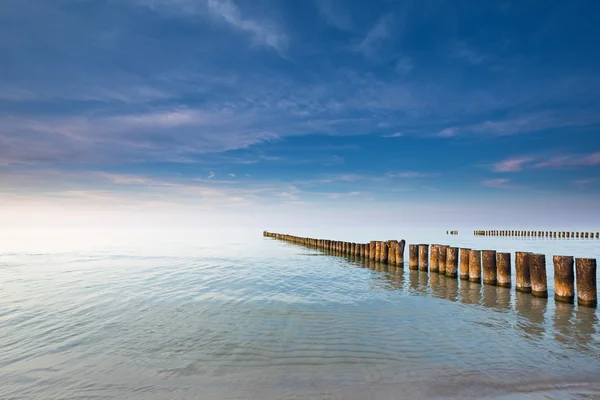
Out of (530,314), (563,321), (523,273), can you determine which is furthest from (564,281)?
(563,321)

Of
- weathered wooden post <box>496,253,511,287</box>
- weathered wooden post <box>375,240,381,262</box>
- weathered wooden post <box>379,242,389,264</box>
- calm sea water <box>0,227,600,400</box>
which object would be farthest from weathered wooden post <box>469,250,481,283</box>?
weathered wooden post <box>375,240,381,262</box>

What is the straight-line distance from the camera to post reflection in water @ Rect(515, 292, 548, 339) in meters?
8.76

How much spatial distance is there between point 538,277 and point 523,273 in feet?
2.57

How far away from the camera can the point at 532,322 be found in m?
9.59

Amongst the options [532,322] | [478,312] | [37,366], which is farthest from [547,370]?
[37,366]

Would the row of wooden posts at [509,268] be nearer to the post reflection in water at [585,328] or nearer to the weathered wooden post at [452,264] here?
the weathered wooden post at [452,264]

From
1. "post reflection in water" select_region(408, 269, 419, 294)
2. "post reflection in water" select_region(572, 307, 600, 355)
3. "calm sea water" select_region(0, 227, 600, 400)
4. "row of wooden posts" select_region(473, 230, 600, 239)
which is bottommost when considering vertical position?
"calm sea water" select_region(0, 227, 600, 400)

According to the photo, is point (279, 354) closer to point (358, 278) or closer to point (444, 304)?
point (444, 304)

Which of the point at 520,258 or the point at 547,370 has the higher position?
the point at 520,258

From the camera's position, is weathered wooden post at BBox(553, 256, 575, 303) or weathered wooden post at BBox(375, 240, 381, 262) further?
weathered wooden post at BBox(375, 240, 381, 262)

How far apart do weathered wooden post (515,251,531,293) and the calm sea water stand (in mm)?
554

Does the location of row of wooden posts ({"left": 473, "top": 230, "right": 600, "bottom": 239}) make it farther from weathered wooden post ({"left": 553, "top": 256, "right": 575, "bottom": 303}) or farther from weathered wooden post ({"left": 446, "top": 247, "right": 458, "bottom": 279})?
weathered wooden post ({"left": 553, "top": 256, "right": 575, "bottom": 303})

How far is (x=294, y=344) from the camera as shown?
25.3ft

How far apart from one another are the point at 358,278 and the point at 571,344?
10.5 metres
